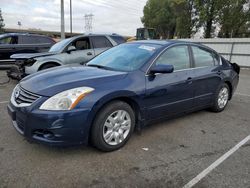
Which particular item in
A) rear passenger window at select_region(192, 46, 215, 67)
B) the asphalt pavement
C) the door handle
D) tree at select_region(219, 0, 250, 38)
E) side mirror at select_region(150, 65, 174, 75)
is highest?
tree at select_region(219, 0, 250, 38)

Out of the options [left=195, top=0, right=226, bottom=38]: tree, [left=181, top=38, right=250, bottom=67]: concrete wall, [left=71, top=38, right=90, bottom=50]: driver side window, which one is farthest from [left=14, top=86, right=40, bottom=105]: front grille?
[left=195, top=0, right=226, bottom=38]: tree

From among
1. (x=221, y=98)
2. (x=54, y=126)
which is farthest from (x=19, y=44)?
(x=54, y=126)

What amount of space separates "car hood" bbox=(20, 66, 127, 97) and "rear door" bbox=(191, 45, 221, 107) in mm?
1757

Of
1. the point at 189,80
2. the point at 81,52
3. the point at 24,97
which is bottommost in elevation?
the point at 24,97

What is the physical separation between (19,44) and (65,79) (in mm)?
8711

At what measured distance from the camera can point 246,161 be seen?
3146 millimetres

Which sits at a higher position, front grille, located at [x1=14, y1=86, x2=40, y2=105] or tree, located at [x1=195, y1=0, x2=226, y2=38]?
tree, located at [x1=195, y1=0, x2=226, y2=38]

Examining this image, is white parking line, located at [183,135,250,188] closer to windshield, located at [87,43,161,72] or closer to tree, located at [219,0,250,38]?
windshield, located at [87,43,161,72]

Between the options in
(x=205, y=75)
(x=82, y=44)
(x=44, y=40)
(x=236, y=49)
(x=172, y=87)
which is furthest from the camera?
(x=236, y=49)

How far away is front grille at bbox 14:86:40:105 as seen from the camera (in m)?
2.90

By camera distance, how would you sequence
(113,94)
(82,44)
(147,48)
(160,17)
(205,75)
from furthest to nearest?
(160,17)
(82,44)
(205,75)
(147,48)
(113,94)

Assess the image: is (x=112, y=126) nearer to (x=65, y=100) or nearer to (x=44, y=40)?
(x=65, y=100)

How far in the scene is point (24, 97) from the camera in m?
3.02

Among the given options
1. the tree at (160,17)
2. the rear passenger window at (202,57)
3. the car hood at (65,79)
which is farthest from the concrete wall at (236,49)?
the tree at (160,17)
